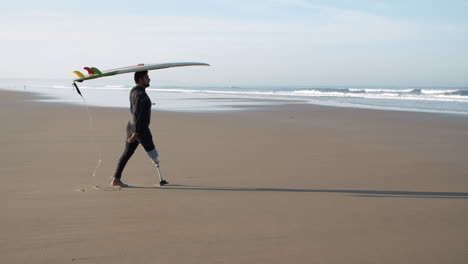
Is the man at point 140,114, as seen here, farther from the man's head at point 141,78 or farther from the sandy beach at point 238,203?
the sandy beach at point 238,203

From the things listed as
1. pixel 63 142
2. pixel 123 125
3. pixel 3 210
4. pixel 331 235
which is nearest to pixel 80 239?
pixel 3 210

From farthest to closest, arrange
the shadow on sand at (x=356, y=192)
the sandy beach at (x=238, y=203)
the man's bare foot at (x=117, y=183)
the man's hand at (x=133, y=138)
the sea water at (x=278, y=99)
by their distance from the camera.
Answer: the sea water at (x=278, y=99)
the man's bare foot at (x=117, y=183)
the man's hand at (x=133, y=138)
the shadow on sand at (x=356, y=192)
the sandy beach at (x=238, y=203)

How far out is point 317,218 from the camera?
4543 millimetres

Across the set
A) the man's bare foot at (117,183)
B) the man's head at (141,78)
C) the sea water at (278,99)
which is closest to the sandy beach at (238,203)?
the man's bare foot at (117,183)

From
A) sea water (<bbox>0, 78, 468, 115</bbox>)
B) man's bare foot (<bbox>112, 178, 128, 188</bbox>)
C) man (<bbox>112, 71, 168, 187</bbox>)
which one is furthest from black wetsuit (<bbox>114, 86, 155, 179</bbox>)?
sea water (<bbox>0, 78, 468, 115</bbox>)

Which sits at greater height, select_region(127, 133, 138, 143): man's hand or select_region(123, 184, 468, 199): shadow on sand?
select_region(127, 133, 138, 143): man's hand

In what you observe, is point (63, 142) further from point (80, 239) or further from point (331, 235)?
point (331, 235)

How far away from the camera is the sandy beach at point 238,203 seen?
3682mm

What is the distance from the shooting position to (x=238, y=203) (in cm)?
508

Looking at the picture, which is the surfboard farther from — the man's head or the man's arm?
the man's arm

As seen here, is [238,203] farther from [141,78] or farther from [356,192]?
[141,78]

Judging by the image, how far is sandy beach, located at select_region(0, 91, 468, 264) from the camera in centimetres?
368

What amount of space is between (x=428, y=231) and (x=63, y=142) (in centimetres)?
781

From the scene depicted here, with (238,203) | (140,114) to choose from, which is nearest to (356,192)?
(238,203)
